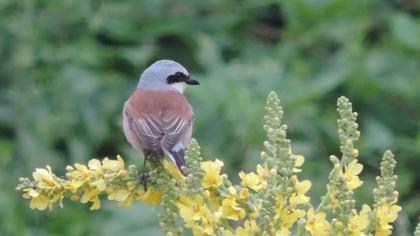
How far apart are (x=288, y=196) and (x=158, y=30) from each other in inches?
180

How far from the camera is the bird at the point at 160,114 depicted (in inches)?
147

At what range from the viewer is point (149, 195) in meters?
2.95

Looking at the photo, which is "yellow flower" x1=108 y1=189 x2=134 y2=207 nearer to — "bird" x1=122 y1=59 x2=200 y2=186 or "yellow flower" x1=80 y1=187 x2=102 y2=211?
"yellow flower" x1=80 y1=187 x2=102 y2=211

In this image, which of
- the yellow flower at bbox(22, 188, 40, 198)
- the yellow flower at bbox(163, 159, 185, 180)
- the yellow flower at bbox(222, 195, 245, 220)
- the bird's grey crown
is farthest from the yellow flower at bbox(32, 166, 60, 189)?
the bird's grey crown

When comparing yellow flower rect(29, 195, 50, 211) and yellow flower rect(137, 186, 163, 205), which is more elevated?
yellow flower rect(137, 186, 163, 205)

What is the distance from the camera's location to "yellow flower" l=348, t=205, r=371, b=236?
2.63 meters

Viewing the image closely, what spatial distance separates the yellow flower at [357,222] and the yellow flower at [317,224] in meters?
0.05

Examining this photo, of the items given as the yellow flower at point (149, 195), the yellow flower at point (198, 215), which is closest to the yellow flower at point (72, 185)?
the yellow flower at point (149, 195)

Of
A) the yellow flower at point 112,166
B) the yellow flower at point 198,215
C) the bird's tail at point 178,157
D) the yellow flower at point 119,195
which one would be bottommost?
the yellow flower at point 198,215

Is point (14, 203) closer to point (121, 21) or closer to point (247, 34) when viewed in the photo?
point (121, 21)

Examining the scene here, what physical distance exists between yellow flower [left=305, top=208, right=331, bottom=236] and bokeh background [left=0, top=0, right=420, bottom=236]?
123 inches

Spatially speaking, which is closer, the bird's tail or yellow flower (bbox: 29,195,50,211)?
yellow flower (bbox: 29,195,50,211)

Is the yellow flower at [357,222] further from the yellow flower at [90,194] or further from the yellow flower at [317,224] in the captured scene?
the yellow flower at [90,194]

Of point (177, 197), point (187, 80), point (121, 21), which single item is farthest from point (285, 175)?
→ point (121, 21)
